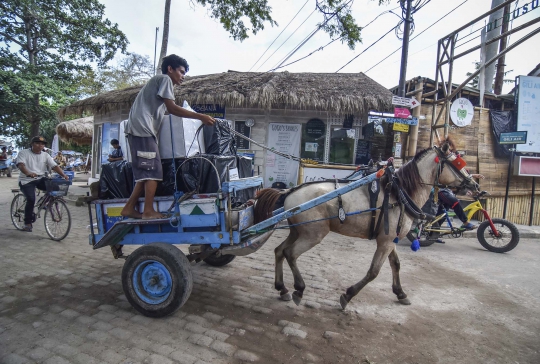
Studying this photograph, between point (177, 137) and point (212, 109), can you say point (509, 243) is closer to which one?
point (177, 137)

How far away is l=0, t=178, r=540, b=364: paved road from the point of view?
2.47 meters

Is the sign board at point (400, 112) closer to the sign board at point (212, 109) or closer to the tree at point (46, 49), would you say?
the sign board at point (212, 109)

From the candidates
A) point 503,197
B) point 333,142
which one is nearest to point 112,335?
point 333,142

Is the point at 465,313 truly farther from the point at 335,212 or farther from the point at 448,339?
the point at 335,212

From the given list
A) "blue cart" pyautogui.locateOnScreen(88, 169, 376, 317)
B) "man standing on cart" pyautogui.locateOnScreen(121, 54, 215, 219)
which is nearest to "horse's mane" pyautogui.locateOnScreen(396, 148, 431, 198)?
"blue cart" pyautogui.locateOnScreen(88, 169, 376, 317)

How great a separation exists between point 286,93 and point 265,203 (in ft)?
19.4

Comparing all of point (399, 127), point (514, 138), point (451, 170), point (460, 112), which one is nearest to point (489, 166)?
point (514, 138)

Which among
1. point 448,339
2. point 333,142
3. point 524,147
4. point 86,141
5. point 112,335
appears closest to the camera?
point 112,335

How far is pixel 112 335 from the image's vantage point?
2631 mm

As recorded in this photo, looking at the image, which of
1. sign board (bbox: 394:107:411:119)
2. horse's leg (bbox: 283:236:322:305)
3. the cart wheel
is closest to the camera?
the cart wheel

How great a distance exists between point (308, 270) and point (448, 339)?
202cm

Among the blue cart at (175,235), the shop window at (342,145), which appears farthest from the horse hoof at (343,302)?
the shop window at (342,145)

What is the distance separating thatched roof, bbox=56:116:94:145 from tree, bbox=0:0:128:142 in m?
1.22

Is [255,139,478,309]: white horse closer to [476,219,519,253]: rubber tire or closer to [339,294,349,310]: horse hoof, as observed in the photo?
[339,294,349,310]: horse hoof
